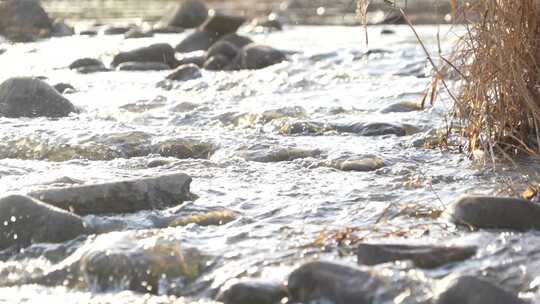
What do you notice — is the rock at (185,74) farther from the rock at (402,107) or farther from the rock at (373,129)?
the rock at (373,129)

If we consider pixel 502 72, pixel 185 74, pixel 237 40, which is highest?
pixel 502 72

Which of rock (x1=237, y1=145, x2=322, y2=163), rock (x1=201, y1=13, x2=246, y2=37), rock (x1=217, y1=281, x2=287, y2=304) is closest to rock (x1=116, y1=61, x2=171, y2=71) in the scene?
rock (x1=201, y1=13, x2=246, y2=37)

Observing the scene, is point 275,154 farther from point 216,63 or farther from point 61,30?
point 61,30

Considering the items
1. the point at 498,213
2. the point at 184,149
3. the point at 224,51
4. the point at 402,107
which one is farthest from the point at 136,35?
the point at 498,213

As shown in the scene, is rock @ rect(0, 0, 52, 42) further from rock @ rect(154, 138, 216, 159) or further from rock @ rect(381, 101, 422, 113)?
rock @ rect(154, 138, 216, 159)

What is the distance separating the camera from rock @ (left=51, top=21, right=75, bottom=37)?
14070mm

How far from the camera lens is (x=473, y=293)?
2.50m

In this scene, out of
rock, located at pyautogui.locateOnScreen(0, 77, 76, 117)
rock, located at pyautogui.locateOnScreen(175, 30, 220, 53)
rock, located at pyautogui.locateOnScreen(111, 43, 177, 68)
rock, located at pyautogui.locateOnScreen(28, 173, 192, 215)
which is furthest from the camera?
rock, located at pyautogui.locateOnScreen(175, 30, 220, 53)

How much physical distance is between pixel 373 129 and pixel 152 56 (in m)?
4.76

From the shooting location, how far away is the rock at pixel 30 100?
19.2 ft

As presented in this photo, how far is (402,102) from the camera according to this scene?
6.18 metres

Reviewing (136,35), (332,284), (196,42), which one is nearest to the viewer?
(332,284)

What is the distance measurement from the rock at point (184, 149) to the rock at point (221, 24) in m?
7.54

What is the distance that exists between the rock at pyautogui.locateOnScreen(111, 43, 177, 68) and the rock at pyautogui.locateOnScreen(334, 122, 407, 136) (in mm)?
4439
